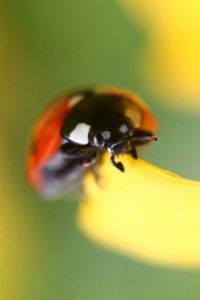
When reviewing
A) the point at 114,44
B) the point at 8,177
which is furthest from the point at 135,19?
the point at 8,177

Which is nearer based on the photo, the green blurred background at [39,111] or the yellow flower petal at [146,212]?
Answer: the yellow flower petal at [146,212]

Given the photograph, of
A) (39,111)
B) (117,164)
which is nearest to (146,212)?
(117,164)

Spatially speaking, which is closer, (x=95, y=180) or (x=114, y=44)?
(x=95, y=180)

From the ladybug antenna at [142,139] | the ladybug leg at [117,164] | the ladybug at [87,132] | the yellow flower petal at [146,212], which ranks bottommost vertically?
the yellow flower petal at [146,212]

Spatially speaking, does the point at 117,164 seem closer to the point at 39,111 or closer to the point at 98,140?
the point at 98,140

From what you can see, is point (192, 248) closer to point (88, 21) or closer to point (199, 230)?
point (199, 230)
